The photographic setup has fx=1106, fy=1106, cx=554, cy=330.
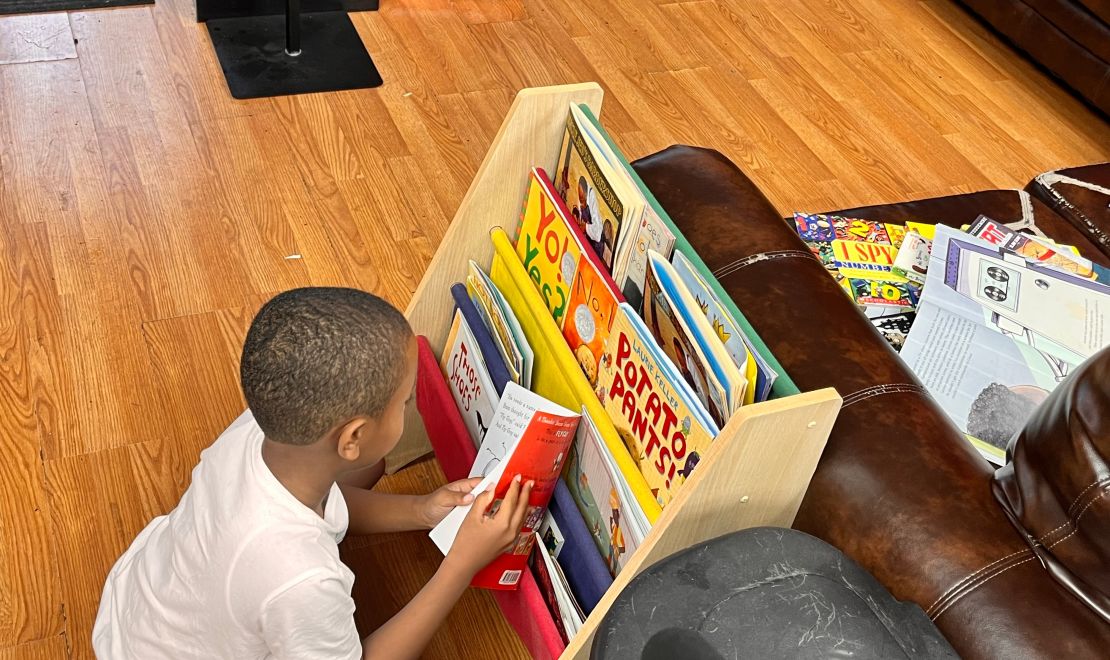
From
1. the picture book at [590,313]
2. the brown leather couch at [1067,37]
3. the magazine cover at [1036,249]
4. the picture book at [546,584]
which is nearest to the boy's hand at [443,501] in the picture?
the picture book at [546,584]

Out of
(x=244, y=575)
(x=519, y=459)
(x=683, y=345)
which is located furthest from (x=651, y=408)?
(x=244, y=575)

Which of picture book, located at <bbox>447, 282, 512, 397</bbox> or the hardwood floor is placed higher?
picture book, located at <bbox>447, 282, 512, 397</bbox>

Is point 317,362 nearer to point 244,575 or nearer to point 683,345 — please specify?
point 244,575

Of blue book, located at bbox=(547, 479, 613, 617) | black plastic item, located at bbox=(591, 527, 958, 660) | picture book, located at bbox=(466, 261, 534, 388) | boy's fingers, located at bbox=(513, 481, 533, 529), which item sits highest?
black plastic item, located at bbox=(591, 527, 958, 660)

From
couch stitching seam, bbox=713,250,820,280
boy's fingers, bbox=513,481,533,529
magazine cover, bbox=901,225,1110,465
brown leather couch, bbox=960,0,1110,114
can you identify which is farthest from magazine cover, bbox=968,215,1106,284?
brown leather couch, bbox=960,0,1110,114

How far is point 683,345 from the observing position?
1270 mm

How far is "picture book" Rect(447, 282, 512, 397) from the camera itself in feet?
5.13

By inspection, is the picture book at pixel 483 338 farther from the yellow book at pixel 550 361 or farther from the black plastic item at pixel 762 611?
the black plastic item at pixel 762 611

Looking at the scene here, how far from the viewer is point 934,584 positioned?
106cm

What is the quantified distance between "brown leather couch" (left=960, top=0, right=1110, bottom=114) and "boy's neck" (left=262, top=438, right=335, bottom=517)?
2713 mm

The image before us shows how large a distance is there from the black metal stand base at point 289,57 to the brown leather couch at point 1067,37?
1.91 m

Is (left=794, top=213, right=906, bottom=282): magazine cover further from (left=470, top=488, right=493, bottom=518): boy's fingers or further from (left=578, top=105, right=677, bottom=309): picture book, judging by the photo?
(left=470, top=488, right=493, bottom=518): boy's fingers

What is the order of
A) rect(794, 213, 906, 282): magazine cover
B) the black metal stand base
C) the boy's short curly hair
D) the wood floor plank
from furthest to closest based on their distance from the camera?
the black metal stand base < rect(794, 213, 906, 282): magazine cover < the wood floor plank < the boy's short curly hair

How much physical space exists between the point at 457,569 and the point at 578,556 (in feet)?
0.52
